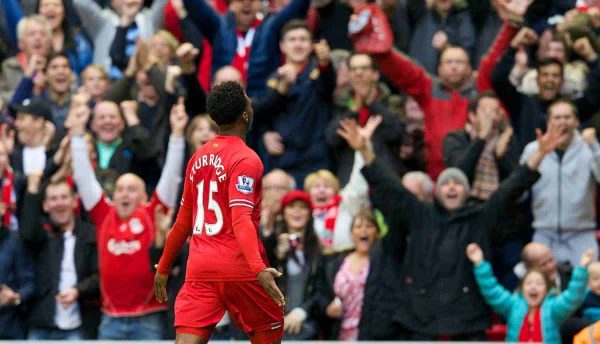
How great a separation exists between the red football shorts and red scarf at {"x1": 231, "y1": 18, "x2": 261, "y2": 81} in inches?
247

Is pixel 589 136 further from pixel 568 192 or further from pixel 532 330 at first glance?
pixel 532 330

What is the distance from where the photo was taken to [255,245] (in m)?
8.34

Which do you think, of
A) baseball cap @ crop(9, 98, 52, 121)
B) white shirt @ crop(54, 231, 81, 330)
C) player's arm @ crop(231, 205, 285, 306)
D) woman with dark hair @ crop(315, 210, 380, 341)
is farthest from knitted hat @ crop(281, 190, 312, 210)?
player's arm @ crop(231, 205, 285, 306)

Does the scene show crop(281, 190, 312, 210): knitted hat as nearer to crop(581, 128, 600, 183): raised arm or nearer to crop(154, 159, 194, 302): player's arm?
crop(581, 128, 600, 183): raised arm

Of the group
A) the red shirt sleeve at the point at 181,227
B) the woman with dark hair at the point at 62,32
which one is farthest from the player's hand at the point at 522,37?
the red shirt sleeve at the point at 181,227

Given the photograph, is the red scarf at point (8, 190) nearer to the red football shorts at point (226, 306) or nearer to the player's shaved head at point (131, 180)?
the player's shaved head at point (131, 180)

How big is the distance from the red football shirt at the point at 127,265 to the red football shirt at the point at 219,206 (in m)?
4.03

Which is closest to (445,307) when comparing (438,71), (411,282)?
(411,282)

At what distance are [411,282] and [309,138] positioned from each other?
89.4 inches

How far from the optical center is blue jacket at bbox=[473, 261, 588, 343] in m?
11.9

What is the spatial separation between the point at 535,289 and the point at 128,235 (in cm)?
340

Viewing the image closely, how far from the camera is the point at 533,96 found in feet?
45.7

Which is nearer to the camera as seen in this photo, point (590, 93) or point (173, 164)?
point (173, 164)

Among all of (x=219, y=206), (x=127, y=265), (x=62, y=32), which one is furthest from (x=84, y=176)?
(x=219, y=206)
